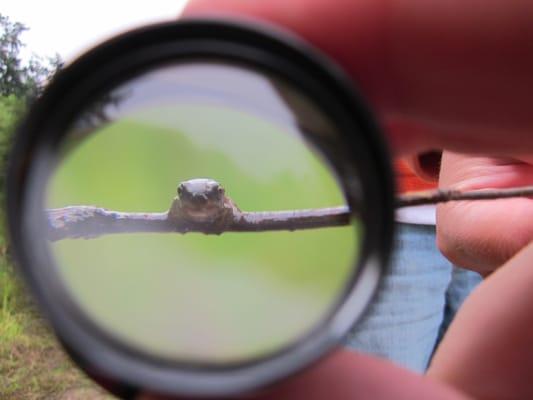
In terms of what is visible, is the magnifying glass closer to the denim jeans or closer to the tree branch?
the tree branch

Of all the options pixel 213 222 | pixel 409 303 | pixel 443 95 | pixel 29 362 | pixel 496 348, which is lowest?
pixel 29 362

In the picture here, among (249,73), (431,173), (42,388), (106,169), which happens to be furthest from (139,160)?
(42,388)

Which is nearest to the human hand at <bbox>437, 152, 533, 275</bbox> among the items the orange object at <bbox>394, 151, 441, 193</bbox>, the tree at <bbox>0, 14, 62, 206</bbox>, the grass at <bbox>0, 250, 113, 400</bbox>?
the orange object at <bbox>394, 151, 441, 193</bbox>

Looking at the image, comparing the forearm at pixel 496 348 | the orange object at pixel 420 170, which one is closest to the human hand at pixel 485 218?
the orange object at pixel 420 170

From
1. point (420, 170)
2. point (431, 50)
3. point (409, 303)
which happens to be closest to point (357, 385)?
point (431, 50)

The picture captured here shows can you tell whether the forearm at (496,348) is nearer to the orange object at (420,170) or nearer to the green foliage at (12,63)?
the orange object at (420,170)

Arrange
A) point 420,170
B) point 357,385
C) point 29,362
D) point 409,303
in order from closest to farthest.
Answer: point 357,385
point 420,170
point 409,303
point 29,362

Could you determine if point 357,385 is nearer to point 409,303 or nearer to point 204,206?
point 204,206
